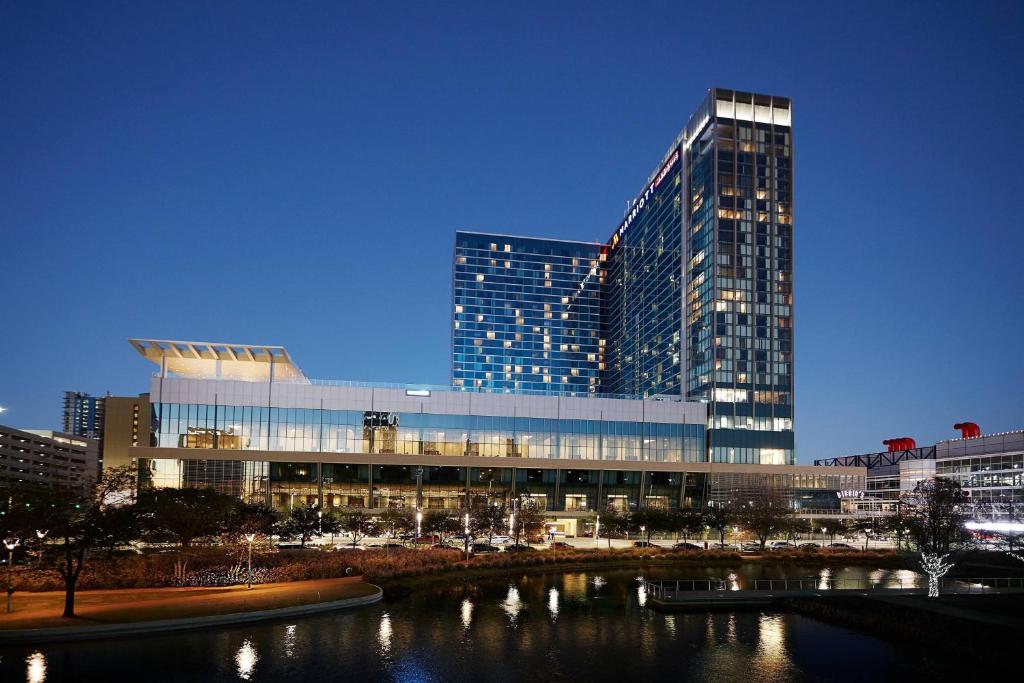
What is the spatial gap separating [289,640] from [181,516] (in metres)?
18.1

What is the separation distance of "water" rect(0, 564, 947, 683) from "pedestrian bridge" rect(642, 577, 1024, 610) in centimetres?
240

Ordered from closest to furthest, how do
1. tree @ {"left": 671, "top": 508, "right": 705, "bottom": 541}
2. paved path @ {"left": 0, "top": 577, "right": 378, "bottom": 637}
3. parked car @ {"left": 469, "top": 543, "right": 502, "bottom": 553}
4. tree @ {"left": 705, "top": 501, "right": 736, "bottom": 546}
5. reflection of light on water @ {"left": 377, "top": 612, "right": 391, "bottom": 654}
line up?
reflection of light on water @ {"left": 377, "top": 612, "right": 391, "bottom": 654}, paved path @ {"left": 0, "top": 577, "right": 378, "bottom": 637}, parked car @ {"left": 469, "top": 543, "right": 502, "bottom": 553}, tree @ {"left": 671, "top": 508, "right": 705, "bottom": 541}, tree @ {"left": 705, "top": 501, "right": 736, "bottom": 546}

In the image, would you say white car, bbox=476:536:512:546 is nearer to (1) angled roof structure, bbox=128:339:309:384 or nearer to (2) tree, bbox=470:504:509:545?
(2) tree, bbox=470:504:509:545

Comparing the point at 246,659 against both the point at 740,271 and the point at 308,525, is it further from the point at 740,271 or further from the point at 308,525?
the point at 740,271

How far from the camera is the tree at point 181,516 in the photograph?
1855 inches

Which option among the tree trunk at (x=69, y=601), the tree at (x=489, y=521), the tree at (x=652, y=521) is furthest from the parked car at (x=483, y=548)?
the tree trunk at (x=69, y=601)

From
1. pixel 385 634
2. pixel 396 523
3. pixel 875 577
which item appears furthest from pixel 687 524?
pixel 385 634

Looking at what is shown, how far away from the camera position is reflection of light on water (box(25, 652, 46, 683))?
26.5 metres

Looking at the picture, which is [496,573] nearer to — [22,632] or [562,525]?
[22,632]

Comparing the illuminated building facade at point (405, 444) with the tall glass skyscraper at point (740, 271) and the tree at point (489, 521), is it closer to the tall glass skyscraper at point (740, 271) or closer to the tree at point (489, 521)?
the tree at point (489, 521)

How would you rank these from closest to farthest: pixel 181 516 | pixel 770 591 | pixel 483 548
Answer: pixel 770 591 → pixel 181 516 → pixel 483 548

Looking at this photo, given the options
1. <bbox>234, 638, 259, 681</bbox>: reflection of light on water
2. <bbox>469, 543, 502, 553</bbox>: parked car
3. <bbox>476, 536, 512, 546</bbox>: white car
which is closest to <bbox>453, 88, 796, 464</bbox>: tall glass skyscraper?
<bbox>476, 536, 512, 546</bbox>: white car

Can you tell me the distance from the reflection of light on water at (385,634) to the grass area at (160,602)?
4237mm

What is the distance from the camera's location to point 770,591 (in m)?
45.8
